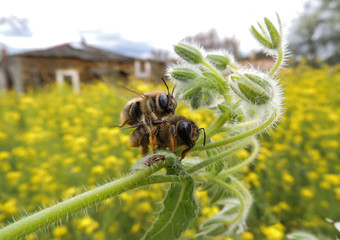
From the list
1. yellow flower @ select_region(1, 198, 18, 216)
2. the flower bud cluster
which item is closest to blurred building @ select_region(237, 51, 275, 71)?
the flower bud cluster

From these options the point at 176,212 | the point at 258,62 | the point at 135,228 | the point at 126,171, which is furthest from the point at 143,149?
the point at 126,171

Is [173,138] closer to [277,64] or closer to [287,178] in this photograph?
[277,64]

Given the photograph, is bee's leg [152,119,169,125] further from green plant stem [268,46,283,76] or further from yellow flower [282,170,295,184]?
yellow flower [282,170,295,184]

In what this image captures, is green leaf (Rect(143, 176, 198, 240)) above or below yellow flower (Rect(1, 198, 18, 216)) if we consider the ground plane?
above

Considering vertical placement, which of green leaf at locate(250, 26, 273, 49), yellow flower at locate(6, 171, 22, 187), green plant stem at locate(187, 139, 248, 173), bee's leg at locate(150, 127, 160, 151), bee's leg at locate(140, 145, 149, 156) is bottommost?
yellow flower at locate(6, 171, 22, 187)

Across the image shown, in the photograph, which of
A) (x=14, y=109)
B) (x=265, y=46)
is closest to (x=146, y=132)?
(x=265, y=46)
